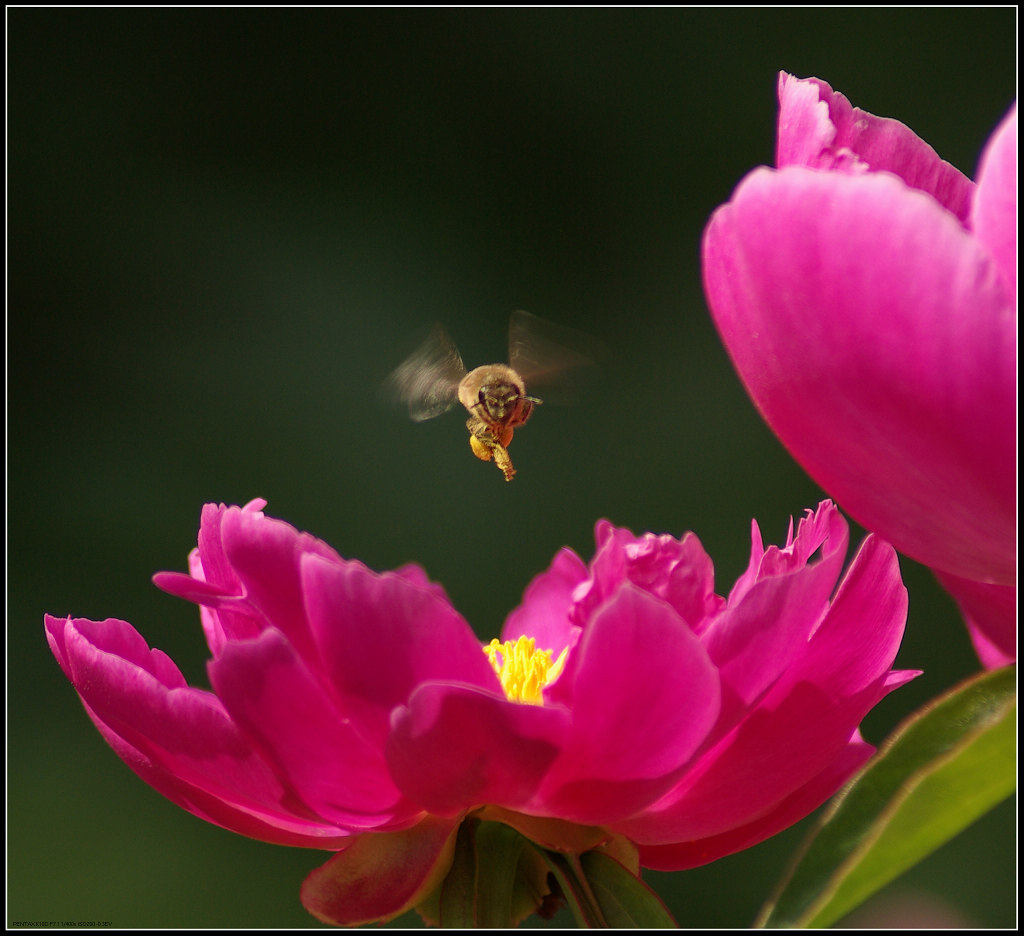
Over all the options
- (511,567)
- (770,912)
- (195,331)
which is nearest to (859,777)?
(770,912)

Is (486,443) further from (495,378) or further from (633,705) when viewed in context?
(633,705)

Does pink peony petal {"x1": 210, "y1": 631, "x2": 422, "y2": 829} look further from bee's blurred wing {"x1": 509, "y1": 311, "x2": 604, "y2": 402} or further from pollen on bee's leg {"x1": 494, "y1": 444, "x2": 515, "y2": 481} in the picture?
bee's blurred wing {"x1": 509, "y1": 311, "x2": 604, "y2": 402}

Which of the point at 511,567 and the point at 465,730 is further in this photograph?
the point at 511,567

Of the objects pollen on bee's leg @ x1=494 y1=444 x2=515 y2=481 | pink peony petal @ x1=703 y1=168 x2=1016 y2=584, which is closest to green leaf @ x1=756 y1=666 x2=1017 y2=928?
pink peony petal @ x1=703 y1=168 x2=1016 y2=584

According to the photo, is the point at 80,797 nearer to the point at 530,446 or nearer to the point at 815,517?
the point at 530,446

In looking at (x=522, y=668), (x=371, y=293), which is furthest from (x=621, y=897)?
(x=371, y=293)

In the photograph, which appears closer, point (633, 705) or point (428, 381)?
point (633, 705)

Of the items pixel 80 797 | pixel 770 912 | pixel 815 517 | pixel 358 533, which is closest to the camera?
pixel 770 912

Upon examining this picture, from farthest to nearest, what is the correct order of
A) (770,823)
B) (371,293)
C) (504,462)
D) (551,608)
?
(371,293) < (504,462) < (551,608) < (770,823)
